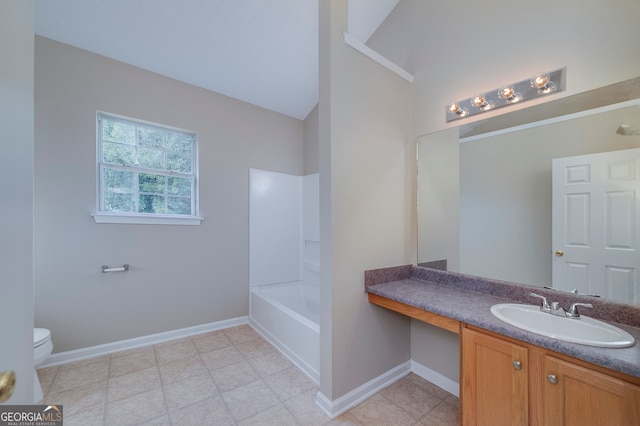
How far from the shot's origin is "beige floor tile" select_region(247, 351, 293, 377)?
2094 mm

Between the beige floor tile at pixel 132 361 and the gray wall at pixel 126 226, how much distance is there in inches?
6.9

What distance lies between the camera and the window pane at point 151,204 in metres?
2.55

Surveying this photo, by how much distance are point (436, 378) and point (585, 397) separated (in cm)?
118

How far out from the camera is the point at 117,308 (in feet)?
7.75

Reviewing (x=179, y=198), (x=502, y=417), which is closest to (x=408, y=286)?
(x=502, y=417)

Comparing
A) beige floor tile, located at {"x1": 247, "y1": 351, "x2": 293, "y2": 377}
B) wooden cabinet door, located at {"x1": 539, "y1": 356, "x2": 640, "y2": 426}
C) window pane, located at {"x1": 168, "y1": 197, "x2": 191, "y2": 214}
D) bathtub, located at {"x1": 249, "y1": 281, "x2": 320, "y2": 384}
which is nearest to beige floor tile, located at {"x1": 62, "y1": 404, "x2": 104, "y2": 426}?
beige floor tile, located at {"x1": 247, "y1": 351, "x2": 293, "y2": 377}

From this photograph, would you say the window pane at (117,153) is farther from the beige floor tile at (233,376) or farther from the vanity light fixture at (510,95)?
the vanity light fixture at (510,95)

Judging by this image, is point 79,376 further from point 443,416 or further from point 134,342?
point 443,416

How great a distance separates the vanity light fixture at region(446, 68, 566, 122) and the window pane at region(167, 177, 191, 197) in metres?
2.71

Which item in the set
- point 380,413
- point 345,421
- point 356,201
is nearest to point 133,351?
point 345,421

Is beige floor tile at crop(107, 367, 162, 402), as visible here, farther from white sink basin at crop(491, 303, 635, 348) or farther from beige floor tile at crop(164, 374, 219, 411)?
white sink basin at crop(491, 303, 635, 348)

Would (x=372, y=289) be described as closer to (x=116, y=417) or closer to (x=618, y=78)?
(x=618, y=78)

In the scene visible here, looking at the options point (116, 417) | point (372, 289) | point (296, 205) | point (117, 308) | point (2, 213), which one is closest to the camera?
point (2, 213)

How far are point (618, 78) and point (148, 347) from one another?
400 centimetres
